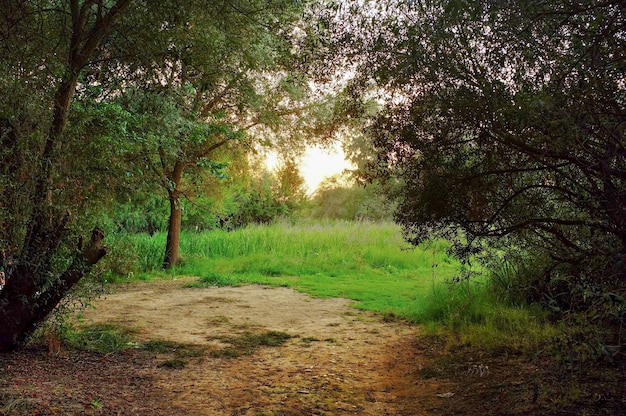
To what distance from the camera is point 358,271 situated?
13.5 meters

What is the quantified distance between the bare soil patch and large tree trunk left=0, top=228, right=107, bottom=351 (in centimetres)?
21

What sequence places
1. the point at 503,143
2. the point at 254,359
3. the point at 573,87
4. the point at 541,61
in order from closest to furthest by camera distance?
the point at 573,87 → the point at 541,61 → the point at 503,143 → the point at 254,359

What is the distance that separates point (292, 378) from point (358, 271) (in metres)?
8.61

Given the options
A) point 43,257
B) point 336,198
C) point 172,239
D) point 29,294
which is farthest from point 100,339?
point 336,198

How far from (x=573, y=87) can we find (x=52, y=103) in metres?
4.40

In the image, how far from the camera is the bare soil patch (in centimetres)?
389

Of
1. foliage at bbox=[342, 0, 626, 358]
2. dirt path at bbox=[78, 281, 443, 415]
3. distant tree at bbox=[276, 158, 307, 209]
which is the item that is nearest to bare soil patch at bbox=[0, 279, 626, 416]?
dirt path at bbox=[78, 281, 443, 415]

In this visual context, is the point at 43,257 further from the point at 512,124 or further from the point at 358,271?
the point at 358,271

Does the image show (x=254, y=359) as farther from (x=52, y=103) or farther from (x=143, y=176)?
(x=143, y=176)

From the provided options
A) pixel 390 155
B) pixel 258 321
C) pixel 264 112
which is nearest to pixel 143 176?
pixel 258 321

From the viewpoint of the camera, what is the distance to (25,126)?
4527mm

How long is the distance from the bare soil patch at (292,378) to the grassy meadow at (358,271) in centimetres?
57

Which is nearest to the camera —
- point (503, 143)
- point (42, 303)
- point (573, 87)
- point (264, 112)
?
point (573, 87)

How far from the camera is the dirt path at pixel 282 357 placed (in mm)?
4367
